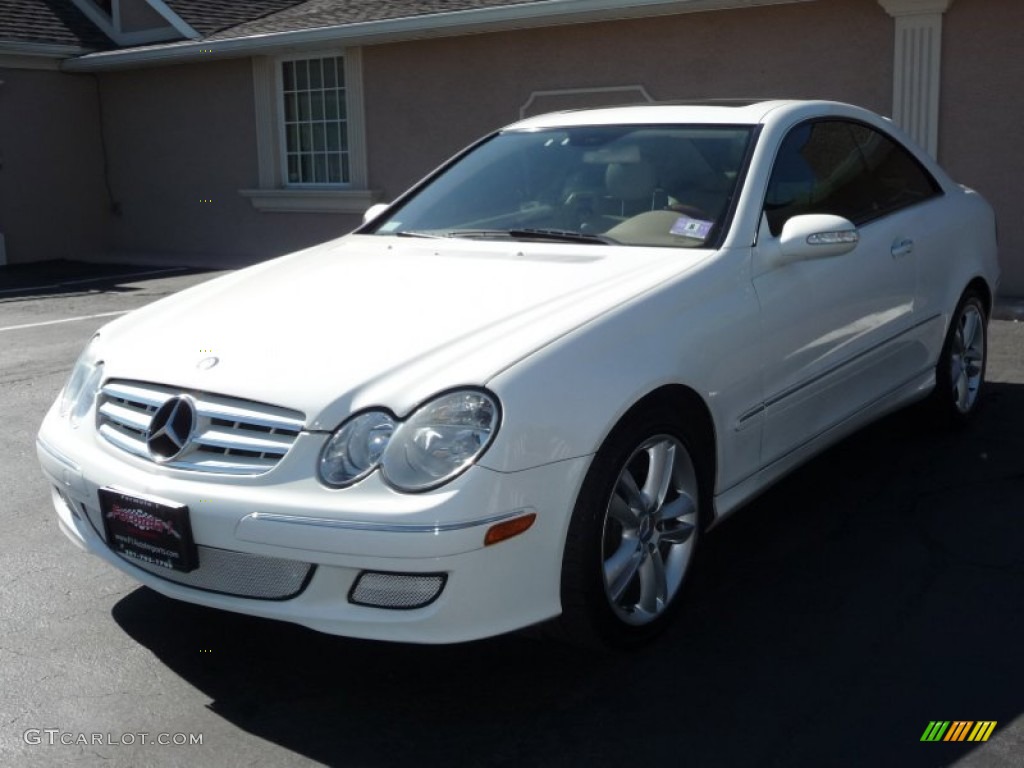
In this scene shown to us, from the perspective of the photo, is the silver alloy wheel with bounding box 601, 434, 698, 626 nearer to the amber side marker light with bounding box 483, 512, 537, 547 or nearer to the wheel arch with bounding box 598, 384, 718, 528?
the wheel arch with bounding box 598, 384, 718, 528

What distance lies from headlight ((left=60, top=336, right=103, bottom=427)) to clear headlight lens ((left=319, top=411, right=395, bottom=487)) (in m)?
0.99

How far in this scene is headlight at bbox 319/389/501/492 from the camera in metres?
2.95

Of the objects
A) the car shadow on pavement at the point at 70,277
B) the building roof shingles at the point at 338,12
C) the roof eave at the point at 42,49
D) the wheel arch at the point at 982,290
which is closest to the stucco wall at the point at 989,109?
the building roof shingles at the point at 338,12

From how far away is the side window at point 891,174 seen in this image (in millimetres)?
4980

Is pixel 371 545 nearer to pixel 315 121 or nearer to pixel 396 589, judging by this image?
pixel 396 589

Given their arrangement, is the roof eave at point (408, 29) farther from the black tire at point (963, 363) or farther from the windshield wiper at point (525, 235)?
the windshield wiper at point (525, 235)

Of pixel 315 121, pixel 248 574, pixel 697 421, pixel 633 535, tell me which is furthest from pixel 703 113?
pixel 315 121

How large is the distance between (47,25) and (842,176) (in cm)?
1475

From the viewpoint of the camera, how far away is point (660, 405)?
3400 millimetres

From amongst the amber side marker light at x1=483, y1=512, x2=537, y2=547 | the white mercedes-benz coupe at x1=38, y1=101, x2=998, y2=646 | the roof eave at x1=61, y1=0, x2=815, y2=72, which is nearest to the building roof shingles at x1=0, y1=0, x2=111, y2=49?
the roof eave at x1=61, y1=0, x2=815, y2=72

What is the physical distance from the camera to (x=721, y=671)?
337cm

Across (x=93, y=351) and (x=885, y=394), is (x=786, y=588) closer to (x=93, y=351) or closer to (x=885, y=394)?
(x=885, y=394)

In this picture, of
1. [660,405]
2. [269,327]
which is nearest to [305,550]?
[269,327]

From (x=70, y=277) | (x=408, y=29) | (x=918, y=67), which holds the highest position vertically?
(x=408, y=29)
